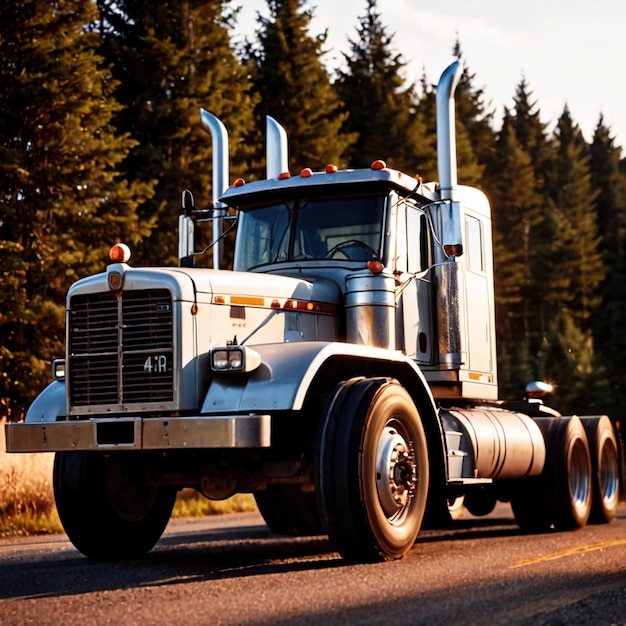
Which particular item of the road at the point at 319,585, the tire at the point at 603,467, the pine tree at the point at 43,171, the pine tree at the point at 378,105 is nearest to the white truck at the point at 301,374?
the road at the point at 319,585

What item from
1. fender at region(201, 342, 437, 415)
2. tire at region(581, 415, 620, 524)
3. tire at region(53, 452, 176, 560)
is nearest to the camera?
fender at region(201, 342, 437, 415)

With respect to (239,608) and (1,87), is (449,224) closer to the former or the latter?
(239,608)

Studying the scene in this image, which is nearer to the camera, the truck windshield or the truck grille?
the truck grille

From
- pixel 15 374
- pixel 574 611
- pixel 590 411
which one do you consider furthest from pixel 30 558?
pixel 590 411

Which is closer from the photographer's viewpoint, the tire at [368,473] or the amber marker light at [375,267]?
the tire at [368,473]

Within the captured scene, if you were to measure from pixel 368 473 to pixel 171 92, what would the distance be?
75.2ft

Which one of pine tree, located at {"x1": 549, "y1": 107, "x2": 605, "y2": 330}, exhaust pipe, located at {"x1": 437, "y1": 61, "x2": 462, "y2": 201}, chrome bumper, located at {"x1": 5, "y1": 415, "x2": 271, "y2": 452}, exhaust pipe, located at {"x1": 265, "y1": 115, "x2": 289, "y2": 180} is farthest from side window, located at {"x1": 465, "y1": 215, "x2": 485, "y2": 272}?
pine tree, located at {"x1": 549, "y1": 107, "x2": 605, "y2": 330}

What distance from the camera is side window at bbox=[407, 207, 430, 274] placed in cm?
1032

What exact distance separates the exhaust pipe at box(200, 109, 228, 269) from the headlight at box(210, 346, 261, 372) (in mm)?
2841

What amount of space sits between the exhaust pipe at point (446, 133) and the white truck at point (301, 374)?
0.07ft

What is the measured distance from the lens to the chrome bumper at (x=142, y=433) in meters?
7.64

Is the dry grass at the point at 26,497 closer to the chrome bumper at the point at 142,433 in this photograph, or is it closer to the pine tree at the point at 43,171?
the chrome bumper at the point at 142,433

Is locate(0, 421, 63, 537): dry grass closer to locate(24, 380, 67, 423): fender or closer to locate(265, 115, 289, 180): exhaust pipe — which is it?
locate(24, 380, 67, 423): fender

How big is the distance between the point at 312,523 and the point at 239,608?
541 cm
